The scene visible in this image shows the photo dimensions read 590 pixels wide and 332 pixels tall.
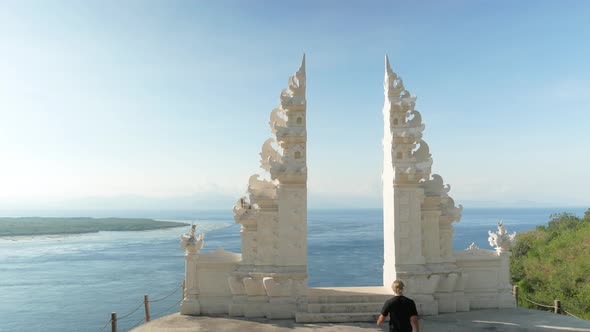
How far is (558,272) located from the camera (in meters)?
22.3

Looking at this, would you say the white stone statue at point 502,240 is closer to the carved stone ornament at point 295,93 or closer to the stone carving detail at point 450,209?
the stone carving detail at point 450,209

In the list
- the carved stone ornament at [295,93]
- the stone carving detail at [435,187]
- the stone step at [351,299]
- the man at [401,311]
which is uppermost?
the carved stone ornament at [295,93]

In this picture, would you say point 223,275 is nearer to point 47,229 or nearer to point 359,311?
point 359,311

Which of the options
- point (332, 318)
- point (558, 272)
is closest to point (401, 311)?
point (332, 318)

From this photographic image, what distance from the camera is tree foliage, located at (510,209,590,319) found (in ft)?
66.2

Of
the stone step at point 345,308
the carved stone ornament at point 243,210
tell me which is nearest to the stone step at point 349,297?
the stone step at point 345,308

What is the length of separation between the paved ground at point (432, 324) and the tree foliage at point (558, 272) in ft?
30.2

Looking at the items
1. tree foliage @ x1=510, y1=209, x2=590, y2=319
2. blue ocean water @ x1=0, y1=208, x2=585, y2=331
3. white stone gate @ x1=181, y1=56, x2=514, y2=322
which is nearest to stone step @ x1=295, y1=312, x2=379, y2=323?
white stone gate @ x1=181, y1=56, x2=514, y2=322

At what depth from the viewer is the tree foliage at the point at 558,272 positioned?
66.2ft

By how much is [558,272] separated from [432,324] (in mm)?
15065

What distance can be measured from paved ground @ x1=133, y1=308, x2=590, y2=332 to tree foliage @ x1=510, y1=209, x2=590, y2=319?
922 cm

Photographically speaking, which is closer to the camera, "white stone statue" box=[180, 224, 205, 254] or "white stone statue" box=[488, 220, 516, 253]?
"white stone statue" box=[180, 224, 205, 254]

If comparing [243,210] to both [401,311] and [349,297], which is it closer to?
[349,297]

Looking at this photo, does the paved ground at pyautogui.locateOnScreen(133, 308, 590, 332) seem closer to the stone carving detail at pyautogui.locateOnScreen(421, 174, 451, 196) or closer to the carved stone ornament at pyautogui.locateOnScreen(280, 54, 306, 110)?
the stone carving detail at pyautogui.locateOnScreen(421, 174, 451, 196)
